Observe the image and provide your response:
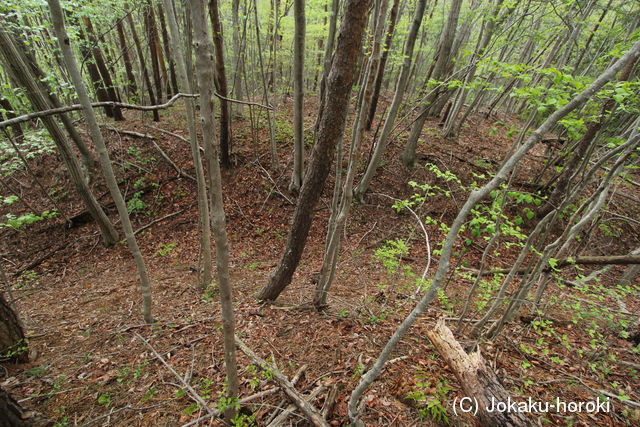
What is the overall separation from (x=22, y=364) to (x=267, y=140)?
8.95m

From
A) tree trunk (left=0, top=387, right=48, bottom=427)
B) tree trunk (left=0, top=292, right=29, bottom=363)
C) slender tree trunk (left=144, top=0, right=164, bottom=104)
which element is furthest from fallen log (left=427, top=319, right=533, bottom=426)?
slender tree trunk (left=144, top=0, right=164, bottom=104)

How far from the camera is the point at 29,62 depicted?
650 cm

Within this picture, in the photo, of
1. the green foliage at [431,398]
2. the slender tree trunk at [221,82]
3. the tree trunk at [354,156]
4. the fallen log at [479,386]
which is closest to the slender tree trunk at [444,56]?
the tree trunk at [354,156]

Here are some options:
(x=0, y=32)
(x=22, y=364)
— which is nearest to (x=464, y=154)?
(x=22, y=364)

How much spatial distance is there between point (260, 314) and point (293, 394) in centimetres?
191

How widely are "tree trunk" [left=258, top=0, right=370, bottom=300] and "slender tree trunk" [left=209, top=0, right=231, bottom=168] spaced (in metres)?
5.19

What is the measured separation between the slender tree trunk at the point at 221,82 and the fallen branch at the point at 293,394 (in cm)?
712

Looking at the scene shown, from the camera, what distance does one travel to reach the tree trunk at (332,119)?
290 cm

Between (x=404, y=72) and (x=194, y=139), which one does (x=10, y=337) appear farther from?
(x=404, y=72)

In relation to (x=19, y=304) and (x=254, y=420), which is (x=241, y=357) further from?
(x=19, y=304)

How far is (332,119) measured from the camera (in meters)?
3.31

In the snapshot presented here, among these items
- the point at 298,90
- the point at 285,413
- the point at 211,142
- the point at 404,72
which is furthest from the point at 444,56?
the point at 285,413

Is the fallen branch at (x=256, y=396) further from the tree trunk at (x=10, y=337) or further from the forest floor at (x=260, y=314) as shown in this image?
the tree trunk at (x=10, y=337)

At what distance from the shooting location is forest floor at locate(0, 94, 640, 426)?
2947 mm
